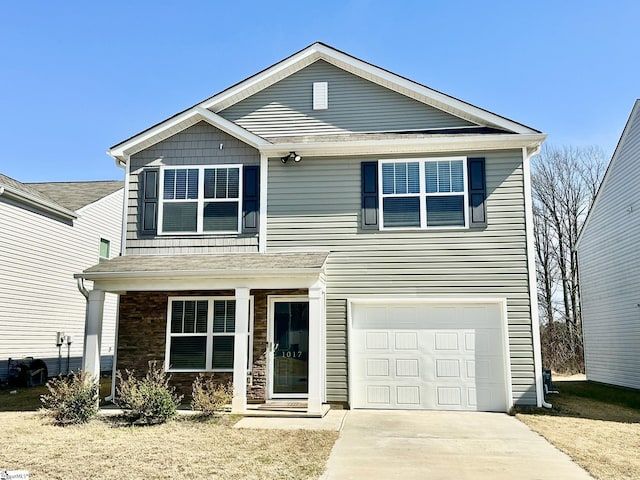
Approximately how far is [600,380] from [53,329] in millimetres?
17626

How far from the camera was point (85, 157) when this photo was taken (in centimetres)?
2450

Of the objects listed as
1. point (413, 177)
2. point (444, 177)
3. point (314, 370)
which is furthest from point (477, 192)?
point (314, 370)

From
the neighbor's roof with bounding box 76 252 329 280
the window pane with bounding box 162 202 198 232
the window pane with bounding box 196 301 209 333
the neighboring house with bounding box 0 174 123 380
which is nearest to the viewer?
the neighbor's roof with bounding box 76 252 329 280

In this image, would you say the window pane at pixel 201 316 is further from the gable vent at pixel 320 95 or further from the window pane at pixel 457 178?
the window pane at pixel 457 178

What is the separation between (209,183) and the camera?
12.1m

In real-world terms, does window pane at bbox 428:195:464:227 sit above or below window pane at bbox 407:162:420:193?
below

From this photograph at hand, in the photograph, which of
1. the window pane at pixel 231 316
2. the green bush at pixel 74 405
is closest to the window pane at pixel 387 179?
the window pane at pixel 231 316

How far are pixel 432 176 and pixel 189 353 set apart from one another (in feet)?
21.0

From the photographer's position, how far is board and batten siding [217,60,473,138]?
12477mm

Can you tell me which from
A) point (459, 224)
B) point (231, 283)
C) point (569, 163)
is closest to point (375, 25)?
point (459, 224)

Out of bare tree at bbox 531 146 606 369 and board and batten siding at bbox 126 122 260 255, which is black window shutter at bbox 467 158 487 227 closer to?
board and batten siding at bbox 126 122 260 255

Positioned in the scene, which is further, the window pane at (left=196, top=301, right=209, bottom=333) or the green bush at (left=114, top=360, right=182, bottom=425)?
the window pane at (left=196, top=301, right=209, bottom=333)

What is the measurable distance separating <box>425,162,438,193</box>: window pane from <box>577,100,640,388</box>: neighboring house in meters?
6.97

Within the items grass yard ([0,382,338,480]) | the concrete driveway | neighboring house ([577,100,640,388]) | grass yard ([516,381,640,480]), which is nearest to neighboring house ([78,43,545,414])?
grass yard ([516,381,640,480])
